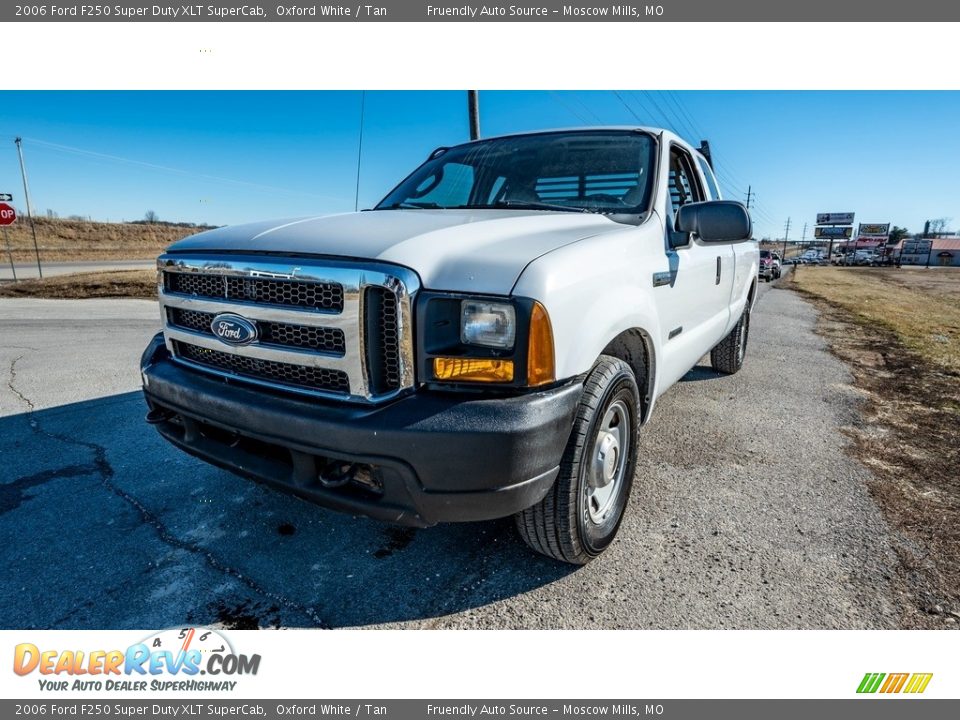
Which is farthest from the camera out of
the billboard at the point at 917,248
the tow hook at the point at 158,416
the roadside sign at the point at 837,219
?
A: the roadside sign at the point at 837,219

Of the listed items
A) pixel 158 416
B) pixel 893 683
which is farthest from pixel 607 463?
pixel 158 416

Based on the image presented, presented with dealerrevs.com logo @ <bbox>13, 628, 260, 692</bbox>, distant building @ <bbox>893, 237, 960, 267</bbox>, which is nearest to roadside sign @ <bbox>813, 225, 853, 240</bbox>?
distant building @ <bbox>893, 237, 960, 267</bbox>

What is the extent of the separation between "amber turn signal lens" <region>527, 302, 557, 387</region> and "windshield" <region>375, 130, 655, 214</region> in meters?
1.21

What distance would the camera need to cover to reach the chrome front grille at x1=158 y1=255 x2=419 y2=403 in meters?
1.72

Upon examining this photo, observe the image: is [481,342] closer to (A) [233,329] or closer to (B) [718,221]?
(A) [233,329]

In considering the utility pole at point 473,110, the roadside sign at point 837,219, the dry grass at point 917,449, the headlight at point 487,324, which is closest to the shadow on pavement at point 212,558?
the headlight at point 487,324

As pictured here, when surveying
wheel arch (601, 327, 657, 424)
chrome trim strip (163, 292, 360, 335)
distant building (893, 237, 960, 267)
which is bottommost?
distant building (893, 237, 960, 267)

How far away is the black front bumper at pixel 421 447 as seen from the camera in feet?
5.31

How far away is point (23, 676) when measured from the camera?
5.62 ft

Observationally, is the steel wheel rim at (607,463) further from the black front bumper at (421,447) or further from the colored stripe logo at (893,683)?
Answer: the colored stripe logo at (893,683)

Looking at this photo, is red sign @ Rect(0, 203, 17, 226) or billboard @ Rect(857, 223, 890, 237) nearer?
red sign @ Rect(0, 203, 17, 226)

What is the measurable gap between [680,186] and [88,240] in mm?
72153

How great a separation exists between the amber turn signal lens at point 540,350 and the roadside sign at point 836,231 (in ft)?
411

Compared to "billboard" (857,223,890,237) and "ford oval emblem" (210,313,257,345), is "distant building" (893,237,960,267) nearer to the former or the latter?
"billboard" (857,223,890,237)
